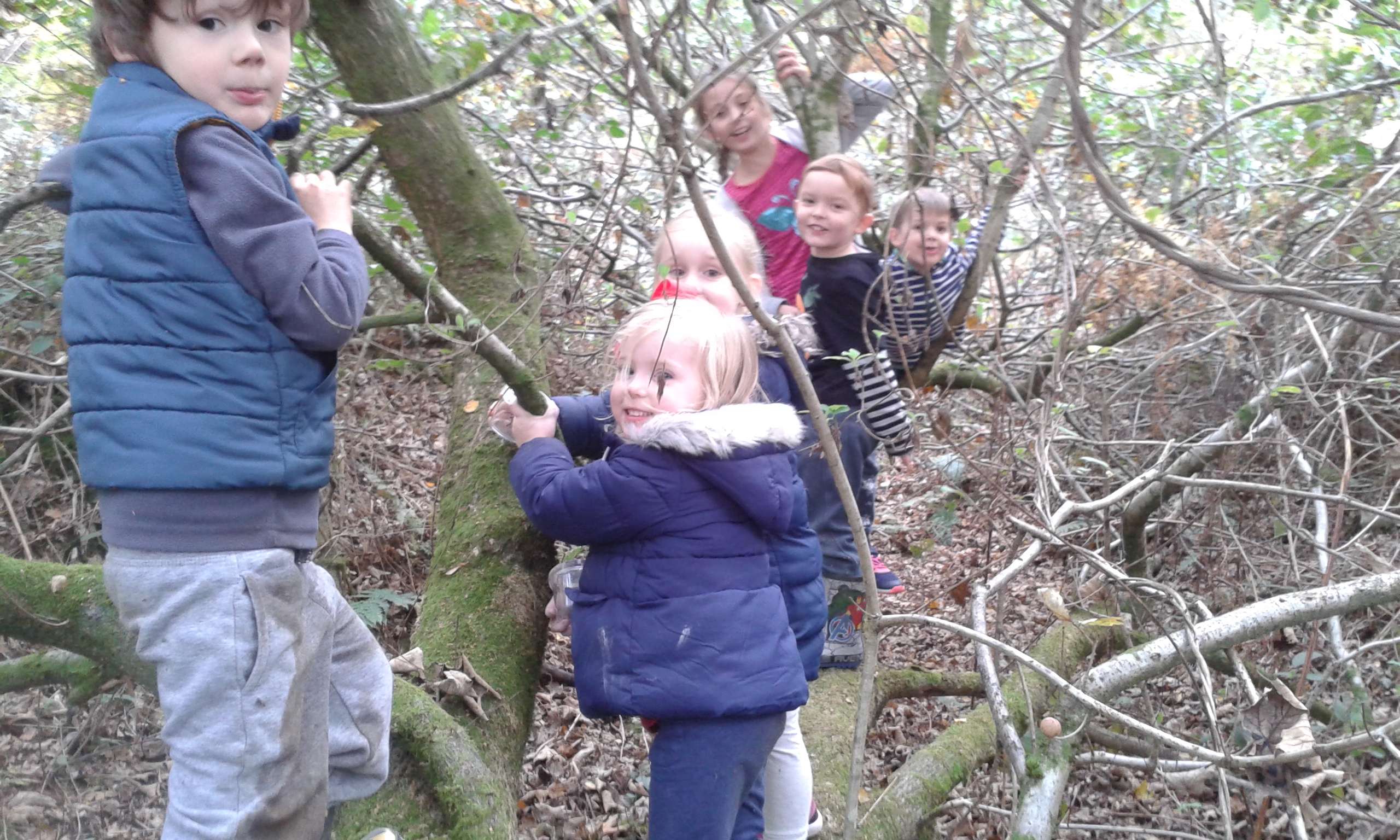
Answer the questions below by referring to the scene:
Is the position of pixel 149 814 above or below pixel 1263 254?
below

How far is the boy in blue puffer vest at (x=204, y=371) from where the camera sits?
152 centimetres

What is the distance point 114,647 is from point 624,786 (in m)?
1.92

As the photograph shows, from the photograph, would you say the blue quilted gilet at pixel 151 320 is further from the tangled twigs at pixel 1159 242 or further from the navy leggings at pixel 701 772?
the tangled twigs at pixel 1159 242

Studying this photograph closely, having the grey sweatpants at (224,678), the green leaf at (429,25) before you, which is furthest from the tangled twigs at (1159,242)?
the green leaf at (429,25)

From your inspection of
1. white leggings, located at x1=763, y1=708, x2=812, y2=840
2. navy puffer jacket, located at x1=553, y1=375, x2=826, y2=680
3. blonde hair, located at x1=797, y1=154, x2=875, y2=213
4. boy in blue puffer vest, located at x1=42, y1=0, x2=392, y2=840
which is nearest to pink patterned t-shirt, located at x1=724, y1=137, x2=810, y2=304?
blonde hair, located at x1=797, y1=154, x2=875, y2=213

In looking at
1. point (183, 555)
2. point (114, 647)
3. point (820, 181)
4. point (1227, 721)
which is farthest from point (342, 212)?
point (1227, 721)

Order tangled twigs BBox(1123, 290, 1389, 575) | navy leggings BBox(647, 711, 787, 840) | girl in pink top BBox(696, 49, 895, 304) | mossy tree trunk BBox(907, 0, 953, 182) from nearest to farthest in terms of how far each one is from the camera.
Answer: navy leggings BBox(647, 711, 787, 840), mossy tree trunk BBox(907, 0, 953, 182), girl in pink top BBox(696, 49, 895, 304), tangled twigs BBox(1123, 290, 1389, 575)

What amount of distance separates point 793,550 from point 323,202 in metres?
1.28

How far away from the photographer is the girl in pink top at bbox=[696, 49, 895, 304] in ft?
10.9

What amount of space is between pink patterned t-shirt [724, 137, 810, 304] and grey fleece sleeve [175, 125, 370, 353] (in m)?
2.04

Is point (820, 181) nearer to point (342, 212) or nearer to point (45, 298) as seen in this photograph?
point (342, 212)

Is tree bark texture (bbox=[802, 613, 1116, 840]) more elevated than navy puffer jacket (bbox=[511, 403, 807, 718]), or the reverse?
navy puffer jacket (bbox=[511, 403, 807, 718])

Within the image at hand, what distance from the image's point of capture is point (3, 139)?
4246mm

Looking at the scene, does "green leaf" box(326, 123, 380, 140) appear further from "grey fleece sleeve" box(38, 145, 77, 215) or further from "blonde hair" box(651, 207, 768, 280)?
"blonde hair" box(651, 207, 768, 280)
